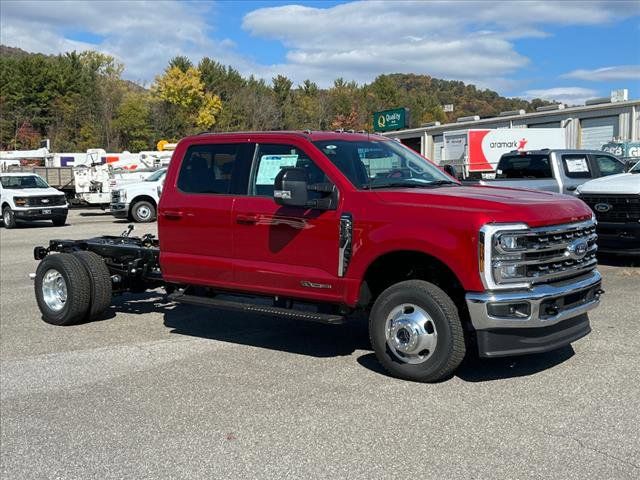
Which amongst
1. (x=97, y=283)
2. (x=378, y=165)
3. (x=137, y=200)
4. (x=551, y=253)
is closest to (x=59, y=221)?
(x=137, y=200)

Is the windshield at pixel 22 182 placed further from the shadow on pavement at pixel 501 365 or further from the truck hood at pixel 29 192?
the shadow on pavement at pixel 501 365

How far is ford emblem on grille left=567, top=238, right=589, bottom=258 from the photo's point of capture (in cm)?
545

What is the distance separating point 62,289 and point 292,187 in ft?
12.2

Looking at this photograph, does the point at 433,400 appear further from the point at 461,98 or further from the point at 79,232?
the point at 461,98

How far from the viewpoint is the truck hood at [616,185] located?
1038 centimetres

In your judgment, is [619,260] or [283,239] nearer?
[283,239]

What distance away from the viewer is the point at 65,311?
7.82 m

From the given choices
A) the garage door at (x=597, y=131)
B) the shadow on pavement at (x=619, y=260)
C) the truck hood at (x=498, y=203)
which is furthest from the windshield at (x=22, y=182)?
the garage door at (x=597, y=131)

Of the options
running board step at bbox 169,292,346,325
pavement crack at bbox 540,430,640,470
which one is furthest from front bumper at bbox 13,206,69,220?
pavement crack at bbox 540,430,640,470

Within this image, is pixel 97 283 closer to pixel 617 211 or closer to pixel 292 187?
pixel 292 187

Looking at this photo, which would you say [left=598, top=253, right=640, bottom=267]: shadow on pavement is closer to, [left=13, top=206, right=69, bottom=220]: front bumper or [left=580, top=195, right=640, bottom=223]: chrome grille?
[left=580, top=195, right=640, bottom=223]: chrome grille

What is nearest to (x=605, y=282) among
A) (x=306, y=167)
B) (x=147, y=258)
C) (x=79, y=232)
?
(x=306, y=167)

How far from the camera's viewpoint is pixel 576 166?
1309 cm

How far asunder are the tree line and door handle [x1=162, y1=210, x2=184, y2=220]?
62749 mm
